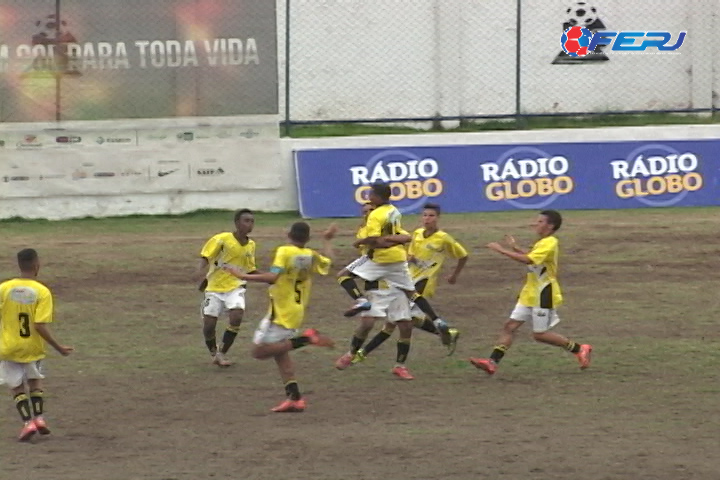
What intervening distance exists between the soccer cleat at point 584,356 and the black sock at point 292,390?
11.0 ft

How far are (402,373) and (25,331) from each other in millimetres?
4255

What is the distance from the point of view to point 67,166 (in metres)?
25.9

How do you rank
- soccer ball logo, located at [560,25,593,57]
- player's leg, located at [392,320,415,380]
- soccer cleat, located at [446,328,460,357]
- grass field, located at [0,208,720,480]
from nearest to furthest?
grass field, located at [0,208,720,480] < player's leg, located at [392,320,415,380] < soccer cleat, located at [446,328,460,357] < soccer ball logo, located at [560,25,593,57]

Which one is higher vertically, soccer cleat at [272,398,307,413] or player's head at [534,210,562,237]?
player's head at [534,210,562,237]

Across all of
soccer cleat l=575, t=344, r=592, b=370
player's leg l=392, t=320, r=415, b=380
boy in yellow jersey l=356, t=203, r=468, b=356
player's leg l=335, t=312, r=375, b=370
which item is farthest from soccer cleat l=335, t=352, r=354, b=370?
soccer cleat l=575, t=344, r=592, b=370

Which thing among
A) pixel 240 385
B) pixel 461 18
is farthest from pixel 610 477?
pixel 461 18

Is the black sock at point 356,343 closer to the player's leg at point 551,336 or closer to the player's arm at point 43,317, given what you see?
the player's leg at point 551,336

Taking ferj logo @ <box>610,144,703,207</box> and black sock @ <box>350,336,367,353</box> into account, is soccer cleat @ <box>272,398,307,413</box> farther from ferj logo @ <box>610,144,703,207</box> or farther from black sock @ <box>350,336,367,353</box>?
ferj logo @ <box>610,144,703,207</box>

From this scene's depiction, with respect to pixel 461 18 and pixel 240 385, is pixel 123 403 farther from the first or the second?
pixel 461 18

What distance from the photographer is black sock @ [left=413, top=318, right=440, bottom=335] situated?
52.2ft

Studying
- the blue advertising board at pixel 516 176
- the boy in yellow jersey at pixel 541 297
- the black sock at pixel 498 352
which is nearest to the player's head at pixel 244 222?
the boy in yellow jersey at pixel 541 297

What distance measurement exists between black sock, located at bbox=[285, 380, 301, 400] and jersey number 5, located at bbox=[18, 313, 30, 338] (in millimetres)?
2444

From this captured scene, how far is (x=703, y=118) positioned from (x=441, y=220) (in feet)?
27.1

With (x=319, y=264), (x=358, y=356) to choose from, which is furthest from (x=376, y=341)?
(x=319, y=264)
